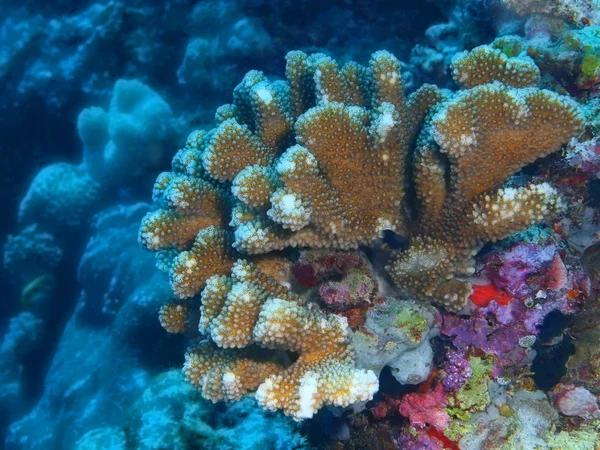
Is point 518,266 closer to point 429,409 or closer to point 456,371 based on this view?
point 456,371

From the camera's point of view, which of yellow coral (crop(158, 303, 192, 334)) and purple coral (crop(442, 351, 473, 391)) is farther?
yellow coral (crop(158, 303, 192, 334))

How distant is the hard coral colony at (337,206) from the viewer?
7.84 feet

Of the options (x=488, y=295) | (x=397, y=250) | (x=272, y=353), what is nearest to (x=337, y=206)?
(x=397, y=250)

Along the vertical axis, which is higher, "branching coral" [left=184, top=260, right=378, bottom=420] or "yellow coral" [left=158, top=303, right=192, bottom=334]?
"branching coral" [left=184, top=260, right=378, bottom=420]

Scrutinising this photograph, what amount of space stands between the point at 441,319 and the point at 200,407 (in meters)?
2.73

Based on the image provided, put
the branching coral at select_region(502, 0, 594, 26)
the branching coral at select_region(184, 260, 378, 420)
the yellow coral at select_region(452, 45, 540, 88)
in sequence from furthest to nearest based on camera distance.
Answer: the branching coral at select_region(502, 0, 594, 26) < the yellow coral at select_region(452, 45, 540, 88) < the branching coral at select_region(184, 260, 378, 420)

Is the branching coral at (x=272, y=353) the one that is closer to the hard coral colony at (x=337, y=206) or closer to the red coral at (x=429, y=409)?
the hard coral colony at (x=337, y=206)

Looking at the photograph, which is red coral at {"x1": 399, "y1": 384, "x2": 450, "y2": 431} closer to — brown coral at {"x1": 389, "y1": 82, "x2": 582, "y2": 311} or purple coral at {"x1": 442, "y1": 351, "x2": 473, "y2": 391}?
purple coral at {"x1": 442, "y1": 351, "x2": 473, "y2": 391}

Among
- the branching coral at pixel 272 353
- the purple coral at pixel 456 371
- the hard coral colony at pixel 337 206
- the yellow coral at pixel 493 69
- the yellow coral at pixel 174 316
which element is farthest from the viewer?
the yellow coral at pixel 174 316

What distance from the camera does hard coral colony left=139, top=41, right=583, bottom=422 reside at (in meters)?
2.39

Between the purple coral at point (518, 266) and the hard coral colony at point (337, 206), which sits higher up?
the hard coral colony at point (337, 206)

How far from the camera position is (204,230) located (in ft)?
9.39

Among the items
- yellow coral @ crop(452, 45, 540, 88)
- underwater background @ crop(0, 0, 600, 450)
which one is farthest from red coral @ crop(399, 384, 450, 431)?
yellow coral @ crop(452, 45, 540, 88)

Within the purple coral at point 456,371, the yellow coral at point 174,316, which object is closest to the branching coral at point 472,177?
the purple coral at point 456,371
